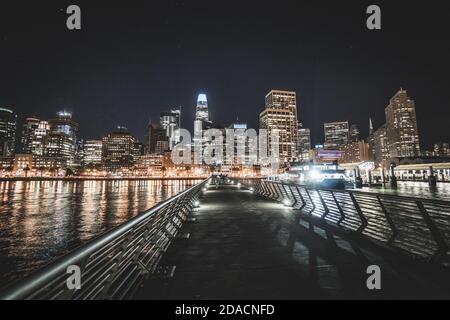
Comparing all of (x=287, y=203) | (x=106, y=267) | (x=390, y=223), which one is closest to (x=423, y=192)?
(x=287, y=203)

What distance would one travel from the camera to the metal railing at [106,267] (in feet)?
6.20

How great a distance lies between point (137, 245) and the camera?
4527 mm

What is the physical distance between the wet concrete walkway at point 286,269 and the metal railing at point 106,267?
0.90 ft

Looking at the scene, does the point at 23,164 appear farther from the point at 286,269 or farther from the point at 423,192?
the point at 286,269

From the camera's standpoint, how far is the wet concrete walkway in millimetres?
3932

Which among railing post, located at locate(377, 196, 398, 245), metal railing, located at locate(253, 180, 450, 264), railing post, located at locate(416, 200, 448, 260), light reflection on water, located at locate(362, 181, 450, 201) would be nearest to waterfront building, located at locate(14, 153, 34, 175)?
light reflection on water, located at locate(362, 181, 450, 201)

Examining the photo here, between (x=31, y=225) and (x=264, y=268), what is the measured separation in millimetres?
11568

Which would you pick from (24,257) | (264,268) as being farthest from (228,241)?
(24,257)

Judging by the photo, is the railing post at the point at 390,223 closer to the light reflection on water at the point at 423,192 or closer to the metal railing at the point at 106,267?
the metal railing at the point at 106,267

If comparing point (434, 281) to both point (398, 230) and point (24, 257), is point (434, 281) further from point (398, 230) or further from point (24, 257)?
point (24, 257)

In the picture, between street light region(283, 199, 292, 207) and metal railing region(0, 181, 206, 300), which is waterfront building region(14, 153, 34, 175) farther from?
metal railing region(0, 181, 206, 300)

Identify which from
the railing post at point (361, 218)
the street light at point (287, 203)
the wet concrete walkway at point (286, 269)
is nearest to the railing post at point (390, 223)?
the wet concrete walkway at point (286, 269)

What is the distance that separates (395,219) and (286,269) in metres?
2.98

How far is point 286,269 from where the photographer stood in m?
4.88
